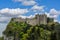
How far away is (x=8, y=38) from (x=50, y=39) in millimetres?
64035

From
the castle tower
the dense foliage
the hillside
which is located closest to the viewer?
the dense foliage

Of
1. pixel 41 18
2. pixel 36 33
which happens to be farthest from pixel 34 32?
pixel 41 18

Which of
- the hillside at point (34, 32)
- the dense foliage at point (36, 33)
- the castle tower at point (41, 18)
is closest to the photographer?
the dense foliage at point (36, 33)

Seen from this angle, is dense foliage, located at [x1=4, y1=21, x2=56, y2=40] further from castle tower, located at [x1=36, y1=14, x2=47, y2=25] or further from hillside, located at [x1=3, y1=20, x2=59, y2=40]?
castle tower, located at [x1=36, y1=14, x2=47, y2=25]

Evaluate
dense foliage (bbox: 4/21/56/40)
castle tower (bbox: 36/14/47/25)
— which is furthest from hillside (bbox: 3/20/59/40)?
castle tower (bbox: 36/14/47/25)

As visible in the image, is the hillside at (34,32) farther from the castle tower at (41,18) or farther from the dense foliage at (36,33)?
the castle tower at (41,18)

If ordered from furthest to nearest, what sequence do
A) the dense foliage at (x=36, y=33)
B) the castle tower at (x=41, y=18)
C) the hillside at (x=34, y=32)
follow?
1. the castle tower at (x=41, y=18)
2. the hillside at (x=34, y=32)
3. the dense foliage at (x=36, y=33)

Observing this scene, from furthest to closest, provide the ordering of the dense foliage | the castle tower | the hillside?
1. the castle tower
2. the hillside
3. the dense foliage

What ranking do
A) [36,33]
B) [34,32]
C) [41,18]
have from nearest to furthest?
[36,33] < [34,32] < [41,18]

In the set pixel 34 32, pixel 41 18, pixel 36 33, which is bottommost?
pixel 36 33

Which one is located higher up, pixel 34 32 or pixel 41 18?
pixel 41 18

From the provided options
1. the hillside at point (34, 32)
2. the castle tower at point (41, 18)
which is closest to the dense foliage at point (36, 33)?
the hillside at point (34, 32)

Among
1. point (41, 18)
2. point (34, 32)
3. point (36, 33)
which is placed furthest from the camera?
point (41, 18)

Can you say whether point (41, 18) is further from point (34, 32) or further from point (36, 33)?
point (36, 33)
